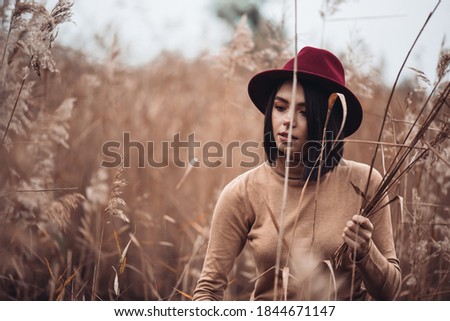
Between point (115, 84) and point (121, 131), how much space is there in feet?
1.06

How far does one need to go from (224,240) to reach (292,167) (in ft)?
1.07

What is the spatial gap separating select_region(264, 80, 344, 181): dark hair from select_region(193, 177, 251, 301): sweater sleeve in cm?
18

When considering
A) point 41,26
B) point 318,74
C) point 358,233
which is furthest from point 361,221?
point 41,26

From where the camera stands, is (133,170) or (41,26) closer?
(41,26)

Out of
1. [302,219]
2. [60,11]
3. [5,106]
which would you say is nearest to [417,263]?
[302,219]

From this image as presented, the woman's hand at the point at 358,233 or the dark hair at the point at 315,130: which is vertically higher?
the dark hair at the point at 315,130

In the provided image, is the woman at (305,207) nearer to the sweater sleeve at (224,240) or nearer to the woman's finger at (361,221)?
the sweater sleeve at (224,240)

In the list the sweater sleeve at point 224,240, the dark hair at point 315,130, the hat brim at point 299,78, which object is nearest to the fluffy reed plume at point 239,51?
the hat brim at point 299,78

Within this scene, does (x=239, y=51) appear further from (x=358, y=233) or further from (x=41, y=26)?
(x=358, y=233)

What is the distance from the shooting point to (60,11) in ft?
4.94

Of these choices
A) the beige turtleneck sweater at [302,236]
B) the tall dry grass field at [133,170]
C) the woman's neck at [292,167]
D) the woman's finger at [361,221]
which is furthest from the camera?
the tall dry grass field at [133,170]

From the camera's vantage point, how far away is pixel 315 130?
1.48 m

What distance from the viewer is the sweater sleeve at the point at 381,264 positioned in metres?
1.36

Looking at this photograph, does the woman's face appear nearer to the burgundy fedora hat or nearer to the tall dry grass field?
the burgundy fedora hat
